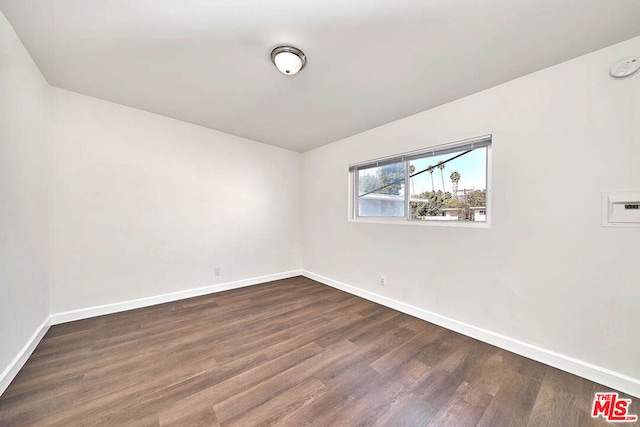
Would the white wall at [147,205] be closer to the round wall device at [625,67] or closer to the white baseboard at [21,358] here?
the white baseboard at [21,358]

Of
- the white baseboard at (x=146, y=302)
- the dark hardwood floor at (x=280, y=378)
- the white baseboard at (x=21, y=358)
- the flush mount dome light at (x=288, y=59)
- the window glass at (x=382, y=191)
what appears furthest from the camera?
the window glass at (x=382, y=191)

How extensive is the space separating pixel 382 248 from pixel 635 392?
208cm

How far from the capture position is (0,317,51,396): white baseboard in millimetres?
1476

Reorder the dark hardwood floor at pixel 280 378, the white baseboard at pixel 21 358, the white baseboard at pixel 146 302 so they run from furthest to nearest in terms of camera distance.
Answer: the white baseboard at pixel 146 302 < the white baseboard at pixel 21 358 < the dark hardwood floor at pixel 280 378

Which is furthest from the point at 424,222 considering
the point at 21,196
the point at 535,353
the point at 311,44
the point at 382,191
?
the point at 21,196

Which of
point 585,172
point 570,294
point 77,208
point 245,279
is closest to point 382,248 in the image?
point 570,294

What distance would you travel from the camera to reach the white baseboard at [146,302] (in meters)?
2.40

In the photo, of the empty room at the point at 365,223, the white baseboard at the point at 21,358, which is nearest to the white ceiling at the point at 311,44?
the empty room at the point at 365,223

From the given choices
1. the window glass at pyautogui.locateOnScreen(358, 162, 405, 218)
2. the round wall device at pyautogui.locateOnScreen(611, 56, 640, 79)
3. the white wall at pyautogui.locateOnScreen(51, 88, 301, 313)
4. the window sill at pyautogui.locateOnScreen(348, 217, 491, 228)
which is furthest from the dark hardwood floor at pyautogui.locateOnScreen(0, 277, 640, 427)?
the round wall device at pyautogui.locateOnScreen(611, 56, 640, 79)

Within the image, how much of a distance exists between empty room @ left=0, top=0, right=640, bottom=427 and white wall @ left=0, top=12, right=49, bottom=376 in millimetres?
23

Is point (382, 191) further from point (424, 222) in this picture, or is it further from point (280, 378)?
point (280, 378)

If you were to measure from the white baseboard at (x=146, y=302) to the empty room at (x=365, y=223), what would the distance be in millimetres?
19

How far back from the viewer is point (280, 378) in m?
1.63

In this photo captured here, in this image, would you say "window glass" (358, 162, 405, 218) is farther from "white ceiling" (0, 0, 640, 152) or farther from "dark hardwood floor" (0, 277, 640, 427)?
"dark hardwood floor" (0, 277, 640, 427)
